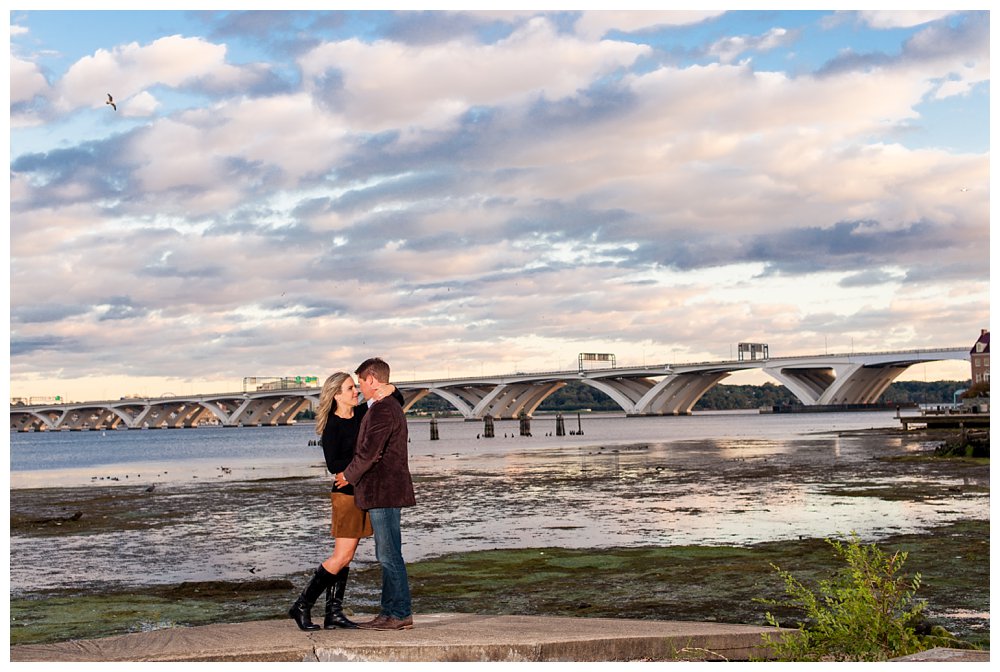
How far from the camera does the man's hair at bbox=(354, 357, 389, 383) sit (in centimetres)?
775

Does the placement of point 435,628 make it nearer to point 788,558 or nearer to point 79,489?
point 788,558

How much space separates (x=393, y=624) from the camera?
7820mm

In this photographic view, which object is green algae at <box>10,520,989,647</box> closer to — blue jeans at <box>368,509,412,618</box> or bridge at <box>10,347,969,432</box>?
blue jeans at <box>368,509,412,618</box>

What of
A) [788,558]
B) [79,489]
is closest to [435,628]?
[788,558]

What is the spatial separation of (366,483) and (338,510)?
47 cm

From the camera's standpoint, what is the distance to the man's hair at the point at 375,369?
775 centimetres

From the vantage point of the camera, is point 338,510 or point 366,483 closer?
point 366,483

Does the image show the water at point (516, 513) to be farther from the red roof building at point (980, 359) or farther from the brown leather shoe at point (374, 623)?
the red roof building at point (980, 359)

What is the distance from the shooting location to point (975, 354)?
13400 centimetres

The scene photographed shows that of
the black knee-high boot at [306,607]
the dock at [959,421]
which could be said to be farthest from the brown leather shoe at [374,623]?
the dock at [959,421]

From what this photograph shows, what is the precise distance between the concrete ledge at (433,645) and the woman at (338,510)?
18cm

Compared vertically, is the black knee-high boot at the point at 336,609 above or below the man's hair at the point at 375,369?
below

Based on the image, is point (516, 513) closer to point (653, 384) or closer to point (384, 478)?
point (384, 478)

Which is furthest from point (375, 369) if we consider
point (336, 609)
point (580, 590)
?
point (580, 590)
